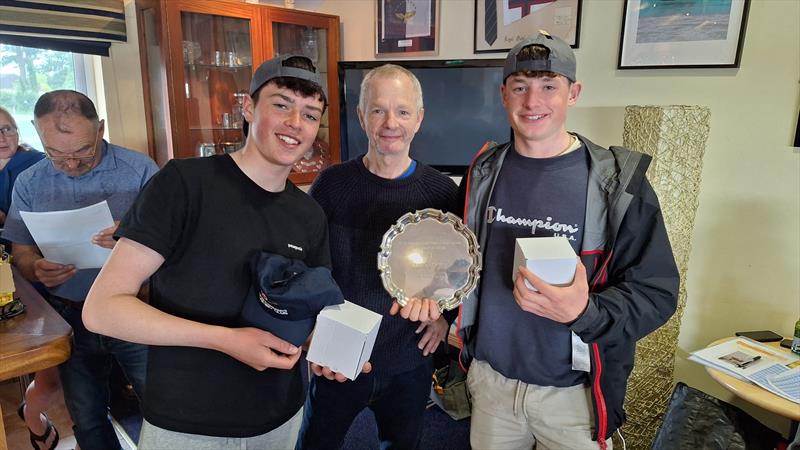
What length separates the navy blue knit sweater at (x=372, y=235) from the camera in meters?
1.43

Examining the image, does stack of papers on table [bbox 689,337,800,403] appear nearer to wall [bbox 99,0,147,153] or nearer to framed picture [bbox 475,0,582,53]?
framed picture [bbox 475,0,582,53]

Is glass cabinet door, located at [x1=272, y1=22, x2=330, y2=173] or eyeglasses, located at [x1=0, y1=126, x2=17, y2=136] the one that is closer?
eyeglasses, located at [x1=0, y1=126, x2=17, y2=136]

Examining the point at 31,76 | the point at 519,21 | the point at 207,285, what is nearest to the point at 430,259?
the point at 207,285

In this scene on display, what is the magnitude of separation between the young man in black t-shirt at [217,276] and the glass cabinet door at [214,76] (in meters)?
1.94

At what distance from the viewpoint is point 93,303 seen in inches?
37.5

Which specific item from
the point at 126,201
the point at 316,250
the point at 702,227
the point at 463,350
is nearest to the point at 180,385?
the point at 316,250

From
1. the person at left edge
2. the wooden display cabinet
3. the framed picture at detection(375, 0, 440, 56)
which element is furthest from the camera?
the framed picture at detection(375, 0, 440, 56)

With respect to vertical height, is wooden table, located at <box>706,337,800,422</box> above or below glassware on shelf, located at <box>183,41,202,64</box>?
below

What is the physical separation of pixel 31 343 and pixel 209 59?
7.45 ft

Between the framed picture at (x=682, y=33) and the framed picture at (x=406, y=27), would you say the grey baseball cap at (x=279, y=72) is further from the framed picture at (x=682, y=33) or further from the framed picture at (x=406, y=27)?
the framed picture at (x=406, y=27)

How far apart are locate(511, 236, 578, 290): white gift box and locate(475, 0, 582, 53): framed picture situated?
1651mm

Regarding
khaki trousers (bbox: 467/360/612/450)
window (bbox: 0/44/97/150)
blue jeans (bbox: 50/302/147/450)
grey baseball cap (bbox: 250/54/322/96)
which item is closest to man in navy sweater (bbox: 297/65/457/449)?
khaki trousers (bbox: 467/360/612/450)

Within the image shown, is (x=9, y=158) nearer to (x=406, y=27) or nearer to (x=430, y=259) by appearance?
(x=406, y=27)

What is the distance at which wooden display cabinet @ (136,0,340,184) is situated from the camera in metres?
2.72
